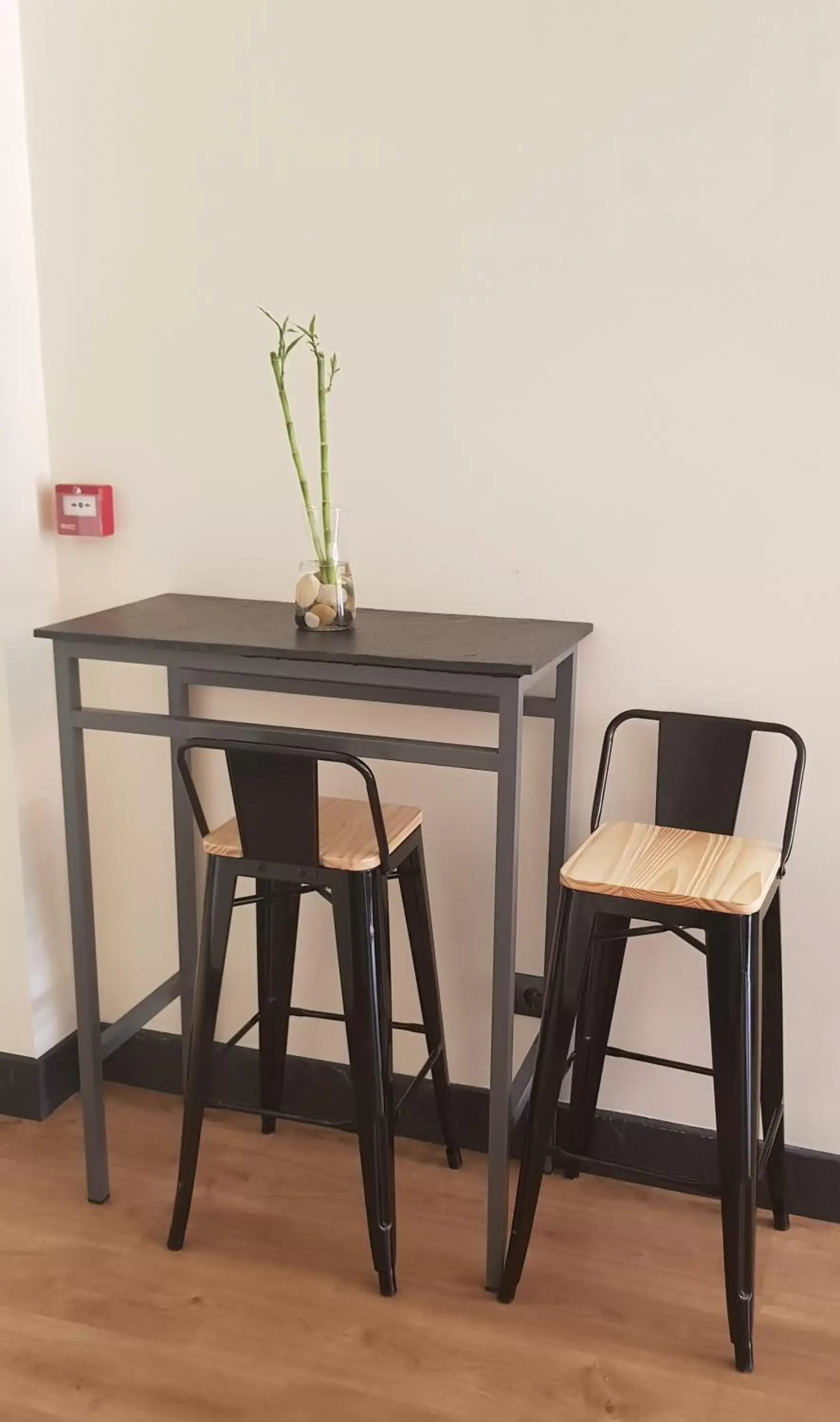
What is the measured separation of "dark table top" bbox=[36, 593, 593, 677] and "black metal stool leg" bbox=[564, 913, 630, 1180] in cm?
56

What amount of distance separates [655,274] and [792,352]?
270mm

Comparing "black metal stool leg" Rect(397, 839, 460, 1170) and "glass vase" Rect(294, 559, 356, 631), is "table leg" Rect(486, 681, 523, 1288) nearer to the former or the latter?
"black metal stool leg" Rect(397, 839, 460, 1170)

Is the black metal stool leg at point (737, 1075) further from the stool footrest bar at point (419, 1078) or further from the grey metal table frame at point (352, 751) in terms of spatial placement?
the stool footrest bar at point (419, 1078)

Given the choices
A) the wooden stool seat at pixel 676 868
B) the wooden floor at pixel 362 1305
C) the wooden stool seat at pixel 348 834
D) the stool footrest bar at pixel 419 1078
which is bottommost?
the wooden floor at pixel 362 1305

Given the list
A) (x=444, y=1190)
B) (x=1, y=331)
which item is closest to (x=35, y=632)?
(x=1, y=331)

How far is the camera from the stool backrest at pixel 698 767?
2.14 metres

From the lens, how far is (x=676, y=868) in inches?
76.0

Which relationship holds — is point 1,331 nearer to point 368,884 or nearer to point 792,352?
point 368,884

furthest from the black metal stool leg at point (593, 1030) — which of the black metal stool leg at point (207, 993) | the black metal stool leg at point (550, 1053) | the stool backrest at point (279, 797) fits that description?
the black metal stool leg at point (207, 993)

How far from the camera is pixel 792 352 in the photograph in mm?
2045

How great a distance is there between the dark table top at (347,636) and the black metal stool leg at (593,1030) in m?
0.56

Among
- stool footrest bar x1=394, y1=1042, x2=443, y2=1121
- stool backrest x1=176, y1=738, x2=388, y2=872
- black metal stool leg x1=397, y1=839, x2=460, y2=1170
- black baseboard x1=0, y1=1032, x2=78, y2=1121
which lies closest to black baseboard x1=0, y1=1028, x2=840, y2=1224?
black baseboard x1=0, y1=1032, x2=78, y2=1121

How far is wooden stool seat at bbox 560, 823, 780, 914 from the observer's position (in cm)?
183

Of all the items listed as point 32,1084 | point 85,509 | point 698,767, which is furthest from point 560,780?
point 32,1084
